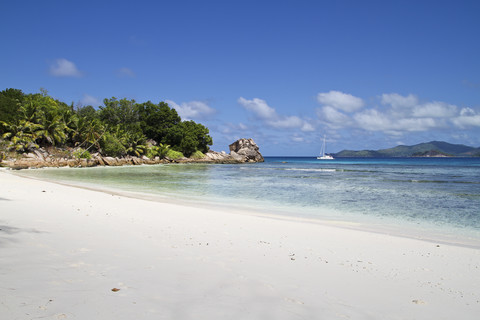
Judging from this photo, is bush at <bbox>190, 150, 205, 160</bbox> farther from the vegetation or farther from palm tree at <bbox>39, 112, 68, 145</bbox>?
palm tree at <bbox>39, 112, 68, 145</bbox>

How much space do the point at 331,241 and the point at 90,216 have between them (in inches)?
260

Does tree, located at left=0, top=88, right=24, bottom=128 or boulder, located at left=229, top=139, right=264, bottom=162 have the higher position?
tree, located at left=0, top=88, right=24, bottom=128

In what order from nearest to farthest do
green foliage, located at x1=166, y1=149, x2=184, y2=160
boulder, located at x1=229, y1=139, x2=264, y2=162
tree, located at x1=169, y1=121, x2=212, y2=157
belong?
green foliage, located at x1=166, y1=149, x2=184, y2=160 < tree, located at x1=169, y1=121, x2=212, y2=157 < boulder, located at x1=229, y1=139, x2=264, y2=162

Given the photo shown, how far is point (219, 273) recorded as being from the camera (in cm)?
455

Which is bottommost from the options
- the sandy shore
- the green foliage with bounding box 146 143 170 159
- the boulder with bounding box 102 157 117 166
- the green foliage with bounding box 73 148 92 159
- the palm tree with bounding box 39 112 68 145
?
the sandy shore

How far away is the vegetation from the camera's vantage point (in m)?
49.0

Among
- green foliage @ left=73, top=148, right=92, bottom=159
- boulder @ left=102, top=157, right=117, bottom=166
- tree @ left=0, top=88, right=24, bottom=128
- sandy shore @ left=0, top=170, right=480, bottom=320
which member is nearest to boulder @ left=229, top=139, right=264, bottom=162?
boulder @ left=102, top=157, right=117, bottom=166

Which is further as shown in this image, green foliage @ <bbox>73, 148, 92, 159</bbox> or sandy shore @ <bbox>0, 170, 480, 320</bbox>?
green foliage @ <bbox>73, 148, 92, 159</bbox>

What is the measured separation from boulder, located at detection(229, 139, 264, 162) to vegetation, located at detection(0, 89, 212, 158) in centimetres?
1344

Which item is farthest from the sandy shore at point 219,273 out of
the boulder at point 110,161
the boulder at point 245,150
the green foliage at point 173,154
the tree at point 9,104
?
the boulder at point 245,150

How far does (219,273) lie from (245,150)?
98.2 metres

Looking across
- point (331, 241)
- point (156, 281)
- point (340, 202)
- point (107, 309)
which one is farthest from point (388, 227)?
point (107, 309)

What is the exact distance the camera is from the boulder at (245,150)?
332 ft

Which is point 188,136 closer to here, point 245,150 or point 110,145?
point 110,145
